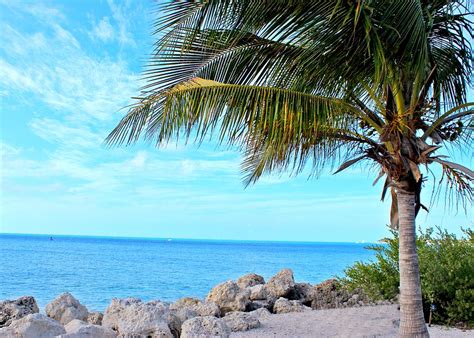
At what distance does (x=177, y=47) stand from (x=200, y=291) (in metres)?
18.7

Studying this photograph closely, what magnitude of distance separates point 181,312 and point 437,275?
4367 millimetres

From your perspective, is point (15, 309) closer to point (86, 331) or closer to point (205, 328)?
point (86, 331)

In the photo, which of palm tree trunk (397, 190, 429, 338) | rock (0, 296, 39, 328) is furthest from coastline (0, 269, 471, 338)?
palm tree trunk (397, 190, 429, 338)

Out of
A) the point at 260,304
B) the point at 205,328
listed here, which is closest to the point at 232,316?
the point at 205,328

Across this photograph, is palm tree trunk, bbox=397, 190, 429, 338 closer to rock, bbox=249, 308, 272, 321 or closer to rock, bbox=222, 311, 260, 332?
rock, bbox=222, 311, 260, 332

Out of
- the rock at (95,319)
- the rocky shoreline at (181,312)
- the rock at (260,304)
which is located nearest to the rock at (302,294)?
the rocky shoreline at (181,312)

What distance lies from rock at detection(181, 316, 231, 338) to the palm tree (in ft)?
7.47

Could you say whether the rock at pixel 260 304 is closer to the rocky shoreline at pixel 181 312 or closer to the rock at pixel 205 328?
the rocky shoreline at pixel 181 312

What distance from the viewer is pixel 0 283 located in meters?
25.5

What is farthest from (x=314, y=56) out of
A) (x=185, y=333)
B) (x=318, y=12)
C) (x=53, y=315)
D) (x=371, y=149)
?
(x=53, y=315)

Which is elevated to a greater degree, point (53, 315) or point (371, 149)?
point (371, 149)

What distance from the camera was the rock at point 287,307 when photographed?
934 cm

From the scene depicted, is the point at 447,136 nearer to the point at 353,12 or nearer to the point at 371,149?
the point at 371,149

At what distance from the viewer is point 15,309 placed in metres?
8.17
